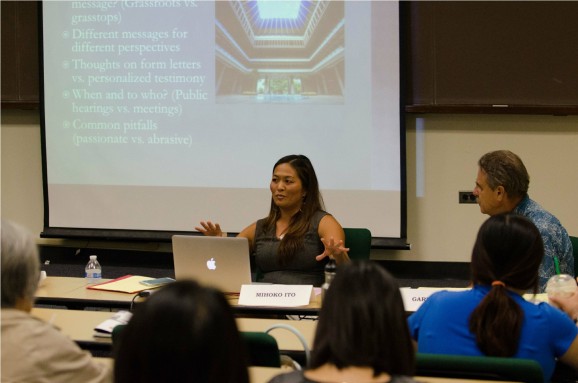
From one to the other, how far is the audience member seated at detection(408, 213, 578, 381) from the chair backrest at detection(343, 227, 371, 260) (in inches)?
67.4

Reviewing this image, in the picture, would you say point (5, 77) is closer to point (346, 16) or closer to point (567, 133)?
point (346, 16)

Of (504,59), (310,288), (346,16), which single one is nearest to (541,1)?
(504,59)

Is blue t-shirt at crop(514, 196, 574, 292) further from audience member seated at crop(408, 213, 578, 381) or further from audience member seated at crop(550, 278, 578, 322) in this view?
audience member seated at crop(408, 213, 578, 381)

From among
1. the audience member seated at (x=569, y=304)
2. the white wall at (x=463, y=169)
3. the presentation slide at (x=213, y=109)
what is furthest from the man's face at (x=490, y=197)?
the white wall at (x=463, y=169)

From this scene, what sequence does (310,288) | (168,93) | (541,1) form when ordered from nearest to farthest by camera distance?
(310,288), (541,1), (168,93)

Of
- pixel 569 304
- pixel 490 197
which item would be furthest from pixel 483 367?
pixel 490 197

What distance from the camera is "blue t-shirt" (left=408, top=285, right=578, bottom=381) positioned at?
216 cm

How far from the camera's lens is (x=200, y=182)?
5777 mm

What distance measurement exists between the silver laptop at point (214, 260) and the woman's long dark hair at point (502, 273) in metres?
1.31

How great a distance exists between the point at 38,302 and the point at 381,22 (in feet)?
10.7

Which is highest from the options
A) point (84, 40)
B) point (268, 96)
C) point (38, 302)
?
point (84, 40)

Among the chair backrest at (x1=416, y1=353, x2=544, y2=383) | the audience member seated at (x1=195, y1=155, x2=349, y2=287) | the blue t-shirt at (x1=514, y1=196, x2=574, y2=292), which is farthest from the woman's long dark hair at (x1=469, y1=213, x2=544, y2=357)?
the audience member seated at (x1=195, y1=155, x2=349, y2=287)

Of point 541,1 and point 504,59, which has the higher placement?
point 541,1

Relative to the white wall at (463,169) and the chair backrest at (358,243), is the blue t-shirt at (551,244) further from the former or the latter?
the white wall at (463,169)
